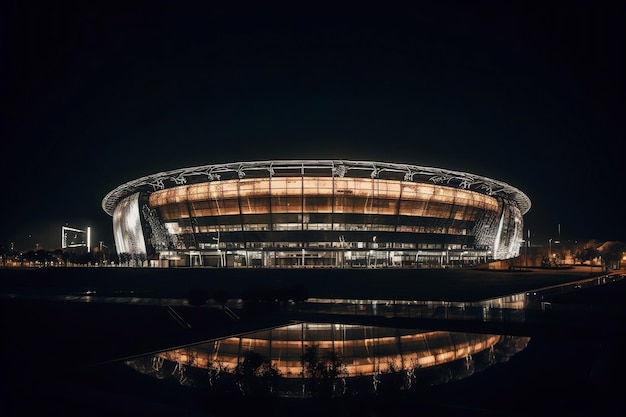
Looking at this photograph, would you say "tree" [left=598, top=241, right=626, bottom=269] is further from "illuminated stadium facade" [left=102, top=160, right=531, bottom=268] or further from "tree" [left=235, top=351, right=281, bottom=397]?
"tree" [left=235, top=351, right=281, bottom=397]

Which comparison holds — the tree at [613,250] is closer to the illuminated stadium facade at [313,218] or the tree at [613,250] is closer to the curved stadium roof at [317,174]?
the curved stadium roof at [317,174]

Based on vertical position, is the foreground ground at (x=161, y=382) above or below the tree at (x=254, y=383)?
below

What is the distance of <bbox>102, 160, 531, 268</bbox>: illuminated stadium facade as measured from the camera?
207 feet

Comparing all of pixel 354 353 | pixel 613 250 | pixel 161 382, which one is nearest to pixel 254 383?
pixel 161 382

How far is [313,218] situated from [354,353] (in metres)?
46.8

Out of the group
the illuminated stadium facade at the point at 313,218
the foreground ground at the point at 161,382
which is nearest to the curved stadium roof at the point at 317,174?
the illuminated stadium facade at the point at 313,218

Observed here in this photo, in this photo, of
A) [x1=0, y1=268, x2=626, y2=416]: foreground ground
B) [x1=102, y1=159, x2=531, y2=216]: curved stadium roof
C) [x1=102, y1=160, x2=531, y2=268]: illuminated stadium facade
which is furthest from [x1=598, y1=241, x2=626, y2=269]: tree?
[x1=0, y1=268, x2=626, y2=416]: foreground ground

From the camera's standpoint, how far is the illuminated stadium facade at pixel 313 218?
63.1 metres

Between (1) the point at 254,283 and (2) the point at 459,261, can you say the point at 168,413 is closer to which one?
(1) the point at 254,283

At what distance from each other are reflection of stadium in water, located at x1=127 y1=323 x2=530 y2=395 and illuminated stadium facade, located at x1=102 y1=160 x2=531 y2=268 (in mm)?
42507

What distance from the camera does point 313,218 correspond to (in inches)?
2506

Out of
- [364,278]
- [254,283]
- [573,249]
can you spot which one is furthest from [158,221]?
[573,249]

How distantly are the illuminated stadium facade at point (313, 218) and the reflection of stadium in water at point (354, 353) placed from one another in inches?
1673

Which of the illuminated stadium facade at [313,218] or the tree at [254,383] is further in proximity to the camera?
the illuminated stadium facade at [313,218]
